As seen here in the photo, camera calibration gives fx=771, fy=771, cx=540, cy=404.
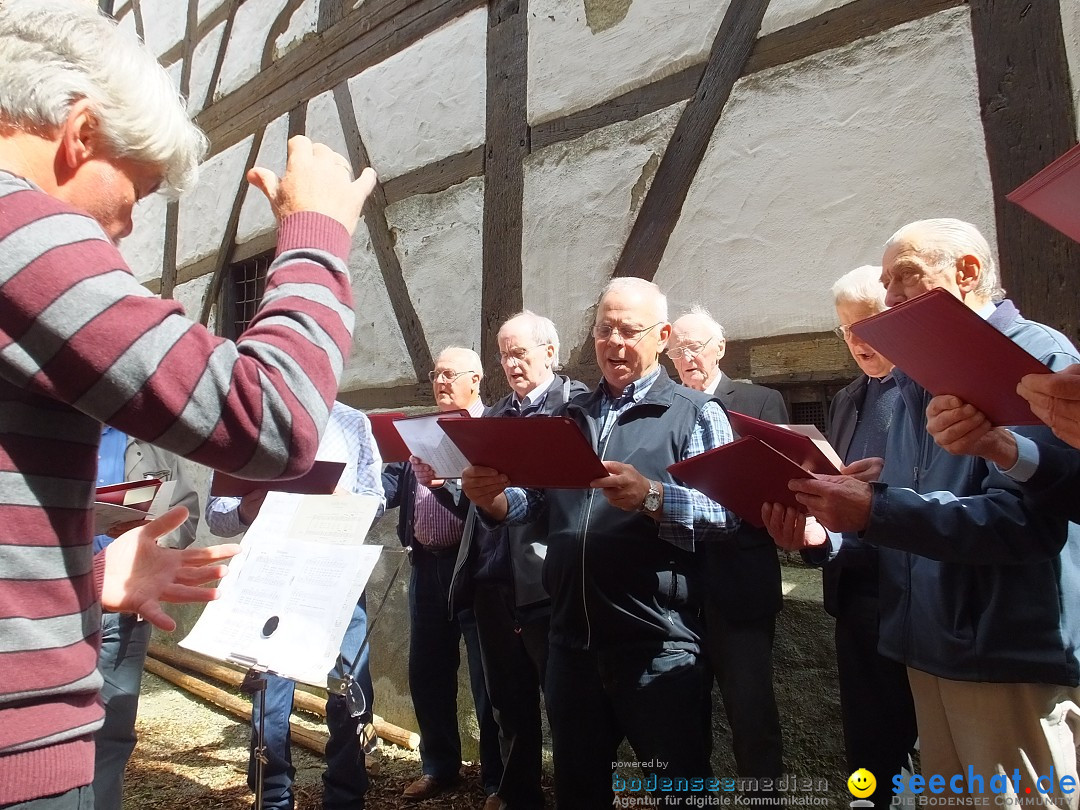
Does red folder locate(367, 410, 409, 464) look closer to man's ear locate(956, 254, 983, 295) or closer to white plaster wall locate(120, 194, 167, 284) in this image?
man's ear locate(956, 254, 983, 295)

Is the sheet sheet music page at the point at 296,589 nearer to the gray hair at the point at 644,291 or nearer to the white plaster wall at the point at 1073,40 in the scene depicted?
the gray hair at the point at 644,291

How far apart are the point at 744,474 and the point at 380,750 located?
10.1ft

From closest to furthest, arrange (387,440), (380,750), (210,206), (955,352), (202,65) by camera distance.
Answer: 1. (955,352)
2. (387,440)
3. (380,750)
4. (210,206)
5. (202,65)

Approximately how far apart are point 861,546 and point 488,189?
9.28ft

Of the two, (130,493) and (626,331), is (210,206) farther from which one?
(130,493)

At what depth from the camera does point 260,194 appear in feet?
19.5

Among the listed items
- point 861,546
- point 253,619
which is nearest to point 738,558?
point 861,546

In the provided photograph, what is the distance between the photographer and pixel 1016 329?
179cm

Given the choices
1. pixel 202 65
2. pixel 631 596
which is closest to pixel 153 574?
pixel 631 596

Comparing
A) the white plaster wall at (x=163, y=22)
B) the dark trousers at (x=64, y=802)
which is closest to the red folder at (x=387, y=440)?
the dark trousers at (x=64, y=802)

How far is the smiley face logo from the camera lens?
88.4 inches

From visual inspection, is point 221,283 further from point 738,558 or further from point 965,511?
point 965,511

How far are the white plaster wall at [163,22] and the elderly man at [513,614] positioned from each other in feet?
19.8

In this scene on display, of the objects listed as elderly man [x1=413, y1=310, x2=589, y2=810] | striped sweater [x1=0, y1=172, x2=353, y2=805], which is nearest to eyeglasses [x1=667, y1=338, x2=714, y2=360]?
elderly man [x1=413, y1=310, x2=589, y2=810]
